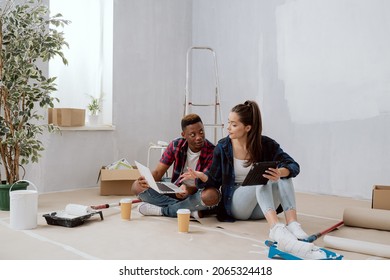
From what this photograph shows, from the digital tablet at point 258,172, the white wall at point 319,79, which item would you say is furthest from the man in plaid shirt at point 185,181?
the white wall at point 319,79

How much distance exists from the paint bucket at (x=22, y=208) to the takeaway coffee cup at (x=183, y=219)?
869 mm

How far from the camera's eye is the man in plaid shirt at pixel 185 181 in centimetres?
300

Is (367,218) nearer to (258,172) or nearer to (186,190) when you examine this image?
(258,172)

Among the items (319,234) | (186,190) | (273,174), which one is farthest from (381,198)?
(186,190)

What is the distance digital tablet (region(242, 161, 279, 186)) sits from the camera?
Result: 2.44 m

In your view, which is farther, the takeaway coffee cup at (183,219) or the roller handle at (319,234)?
the takeaway coffee cup at (183,219)

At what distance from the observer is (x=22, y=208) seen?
8.94ft

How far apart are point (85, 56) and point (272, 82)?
1922 mm

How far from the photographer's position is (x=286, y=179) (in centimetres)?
265

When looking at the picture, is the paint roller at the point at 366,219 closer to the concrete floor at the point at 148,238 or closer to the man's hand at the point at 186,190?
the concrete floor at the point at 148,238

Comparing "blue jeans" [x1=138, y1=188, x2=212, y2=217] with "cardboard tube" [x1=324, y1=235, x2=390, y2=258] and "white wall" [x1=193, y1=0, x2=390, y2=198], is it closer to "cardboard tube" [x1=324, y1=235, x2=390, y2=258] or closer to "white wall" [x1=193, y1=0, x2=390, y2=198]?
"cardboard tube" [x1=324, y1=235, x2=390, y2=258]

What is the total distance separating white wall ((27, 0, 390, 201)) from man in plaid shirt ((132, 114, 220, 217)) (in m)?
1.47

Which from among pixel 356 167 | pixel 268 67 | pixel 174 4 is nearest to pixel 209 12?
pixel 174 4

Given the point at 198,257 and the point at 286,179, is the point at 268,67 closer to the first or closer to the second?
the point at 286,179
